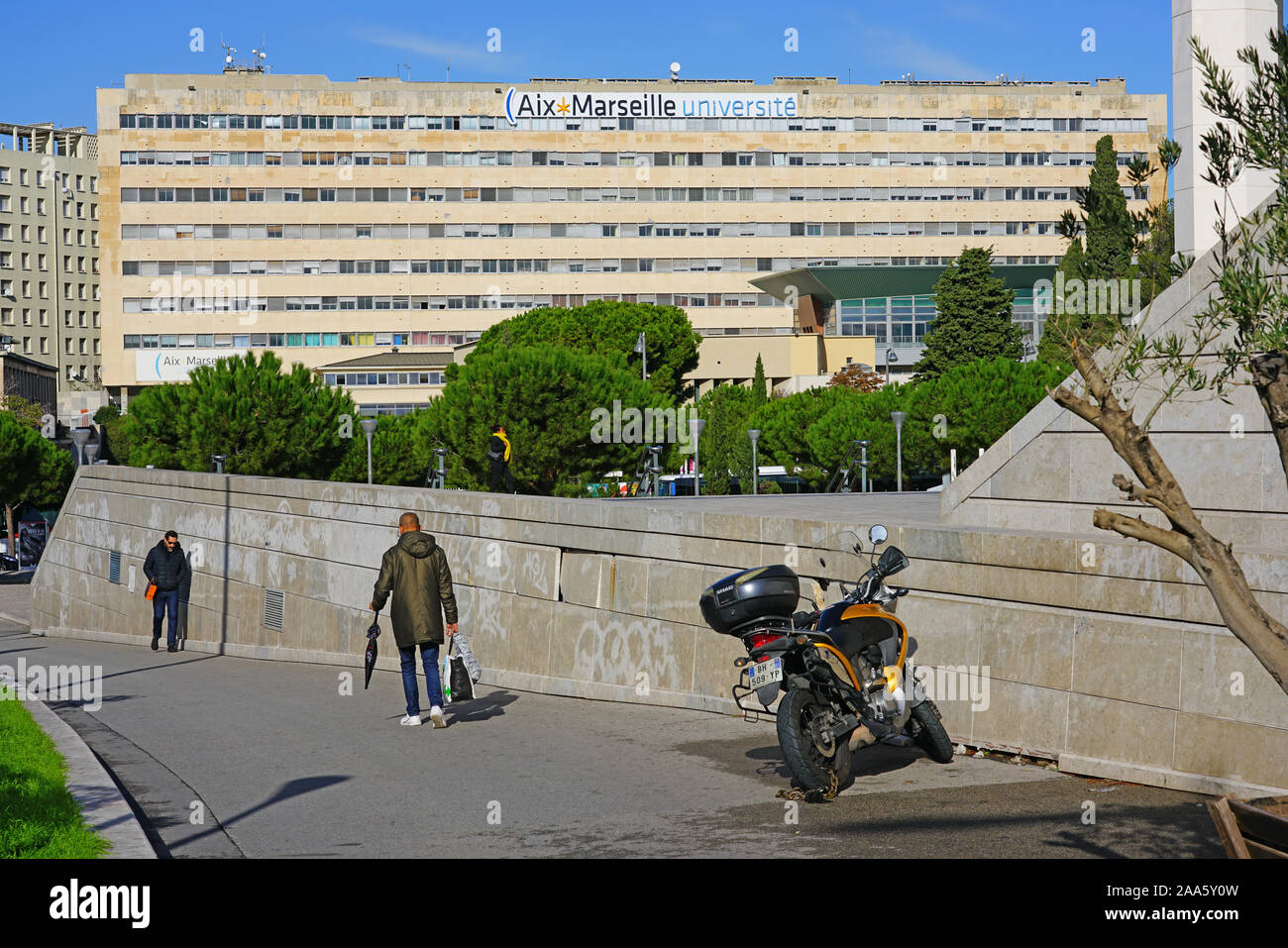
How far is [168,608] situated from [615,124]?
81597mm

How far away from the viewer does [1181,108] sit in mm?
10336

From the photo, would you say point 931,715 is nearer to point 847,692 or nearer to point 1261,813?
point 847,692

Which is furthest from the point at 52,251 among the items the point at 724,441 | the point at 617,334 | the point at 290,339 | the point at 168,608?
the point at 168,608

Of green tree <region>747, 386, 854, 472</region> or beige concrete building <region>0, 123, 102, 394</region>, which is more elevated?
beige concrete building <region>0, 123, 102, 394</region>

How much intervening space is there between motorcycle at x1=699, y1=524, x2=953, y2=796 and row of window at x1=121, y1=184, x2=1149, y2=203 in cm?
9026

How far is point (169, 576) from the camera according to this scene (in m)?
20.9

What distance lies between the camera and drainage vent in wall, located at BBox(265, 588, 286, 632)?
19453 mm

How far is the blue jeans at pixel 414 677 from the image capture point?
10.7 metres

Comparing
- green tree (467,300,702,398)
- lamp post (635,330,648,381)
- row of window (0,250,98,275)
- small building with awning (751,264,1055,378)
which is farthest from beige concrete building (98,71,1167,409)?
row of window (0,250,98,275)

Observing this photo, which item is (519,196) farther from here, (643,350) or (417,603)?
(417,603)

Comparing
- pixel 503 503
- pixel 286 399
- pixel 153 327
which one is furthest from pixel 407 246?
pixel 503 503

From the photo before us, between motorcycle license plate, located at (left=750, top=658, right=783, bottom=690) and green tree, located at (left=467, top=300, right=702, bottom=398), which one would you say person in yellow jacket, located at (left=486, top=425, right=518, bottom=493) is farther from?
green tree, located at (left=467, top=300, right=702, bottom=398)

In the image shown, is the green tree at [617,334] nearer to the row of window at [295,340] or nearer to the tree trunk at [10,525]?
the row of window at [295,340]

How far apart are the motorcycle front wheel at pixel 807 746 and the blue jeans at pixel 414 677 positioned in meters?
4.06
